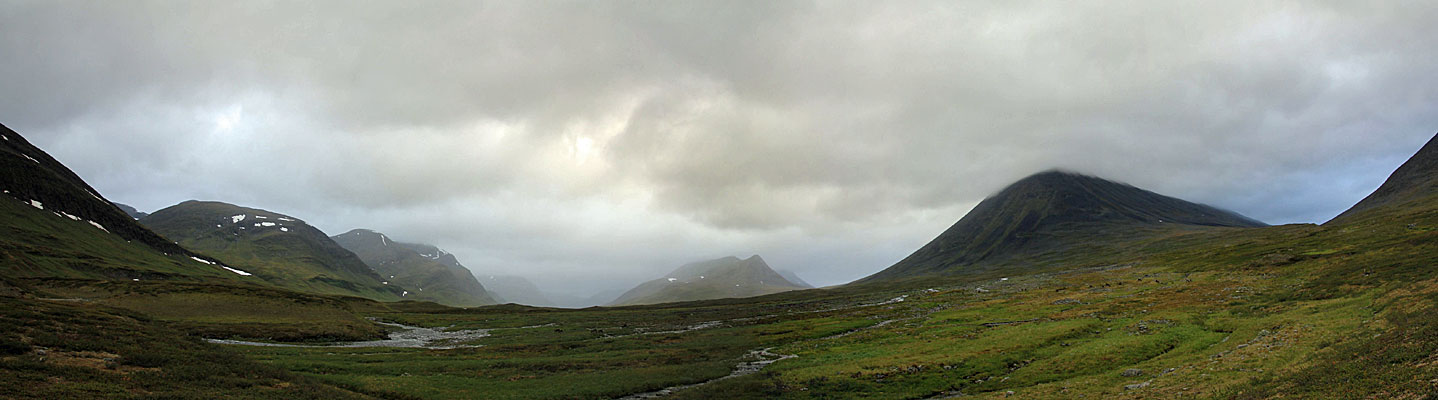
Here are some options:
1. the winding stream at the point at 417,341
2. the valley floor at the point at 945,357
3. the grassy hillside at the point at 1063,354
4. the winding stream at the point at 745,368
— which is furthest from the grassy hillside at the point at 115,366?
the winding stream at the point at 745,368

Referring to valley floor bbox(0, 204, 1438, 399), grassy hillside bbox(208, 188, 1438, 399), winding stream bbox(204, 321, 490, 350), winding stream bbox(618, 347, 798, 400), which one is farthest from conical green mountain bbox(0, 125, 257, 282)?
winding stream bbox(618, 347, 798, 400)

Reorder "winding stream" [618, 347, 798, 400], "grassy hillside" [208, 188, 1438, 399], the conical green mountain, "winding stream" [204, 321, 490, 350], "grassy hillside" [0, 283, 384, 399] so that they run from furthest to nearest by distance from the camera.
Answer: the conical green mountain → "winding stream" [204, 321, 490, 350] → "winding stream" [618, 347, 798, 400] → "grassy hillside" [0, 283, 384, 399] → "grassy hillside" [208, 188, 1438, 399]

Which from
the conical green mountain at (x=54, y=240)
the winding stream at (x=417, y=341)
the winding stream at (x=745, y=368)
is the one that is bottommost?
the winding stream at (x=745, y=368)

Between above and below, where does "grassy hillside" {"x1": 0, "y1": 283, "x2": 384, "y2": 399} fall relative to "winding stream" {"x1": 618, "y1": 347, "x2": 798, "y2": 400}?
above

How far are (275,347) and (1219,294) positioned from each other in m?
121

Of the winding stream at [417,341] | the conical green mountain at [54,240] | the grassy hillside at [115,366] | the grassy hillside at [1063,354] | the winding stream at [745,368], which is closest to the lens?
the grassy hillside at [1063,354]

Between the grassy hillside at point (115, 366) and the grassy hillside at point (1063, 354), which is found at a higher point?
the grassy hillside at point (115, 366)

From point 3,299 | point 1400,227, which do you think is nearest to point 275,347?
point 3,299

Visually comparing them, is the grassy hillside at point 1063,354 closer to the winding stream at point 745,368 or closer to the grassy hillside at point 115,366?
the winding stream at point 745,368

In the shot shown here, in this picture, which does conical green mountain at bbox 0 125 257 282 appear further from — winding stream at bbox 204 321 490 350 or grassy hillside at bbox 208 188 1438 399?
grassy hillside at bbox 208 188 1438 399

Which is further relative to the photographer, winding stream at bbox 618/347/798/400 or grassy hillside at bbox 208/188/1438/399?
winding stream at bbox 618/347/798/400

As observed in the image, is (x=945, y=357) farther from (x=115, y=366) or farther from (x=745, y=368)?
(x=115, y=366)

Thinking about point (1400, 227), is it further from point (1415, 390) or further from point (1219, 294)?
point (1415, 390)

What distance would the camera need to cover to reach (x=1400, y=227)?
Answer: 116 meters
